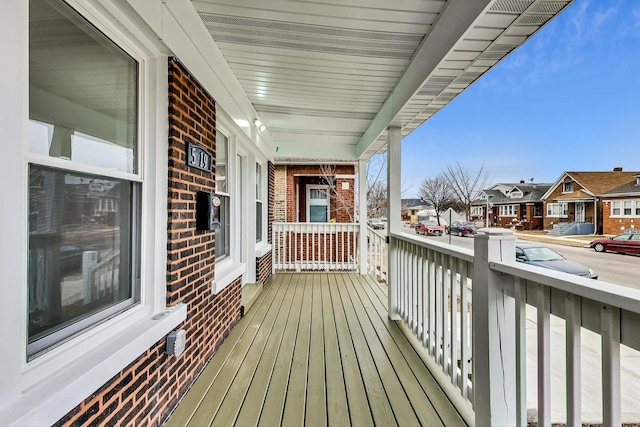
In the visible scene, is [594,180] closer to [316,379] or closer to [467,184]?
[467,184]

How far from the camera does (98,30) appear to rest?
136 centimetres

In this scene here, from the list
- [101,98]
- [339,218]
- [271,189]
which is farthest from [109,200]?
[339,218]

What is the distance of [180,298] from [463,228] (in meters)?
1.86

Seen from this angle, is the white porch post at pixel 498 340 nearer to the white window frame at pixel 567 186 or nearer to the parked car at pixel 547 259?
the parked car at pixel 547 259

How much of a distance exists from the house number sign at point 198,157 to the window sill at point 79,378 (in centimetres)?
105

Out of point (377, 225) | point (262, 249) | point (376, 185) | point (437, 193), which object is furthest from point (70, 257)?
point (376, 185)

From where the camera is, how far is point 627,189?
92 centimetres

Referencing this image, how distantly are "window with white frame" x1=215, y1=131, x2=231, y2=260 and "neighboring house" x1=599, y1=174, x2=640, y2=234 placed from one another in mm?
2803

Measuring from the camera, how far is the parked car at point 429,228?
2152mm

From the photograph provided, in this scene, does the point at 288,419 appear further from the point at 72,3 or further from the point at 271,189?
the point at 271,189

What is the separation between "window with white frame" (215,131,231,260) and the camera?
3.03 metres

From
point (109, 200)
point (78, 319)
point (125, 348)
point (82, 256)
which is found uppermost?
point (109, 200)

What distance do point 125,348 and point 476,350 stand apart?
1746 millimetres

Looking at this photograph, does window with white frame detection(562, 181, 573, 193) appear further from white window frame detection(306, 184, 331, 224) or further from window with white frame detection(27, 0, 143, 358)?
white window frame detection(306, 184, 331, 224)
